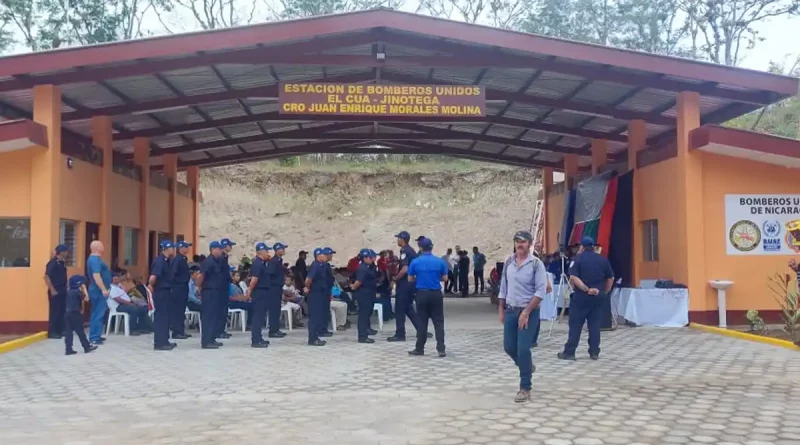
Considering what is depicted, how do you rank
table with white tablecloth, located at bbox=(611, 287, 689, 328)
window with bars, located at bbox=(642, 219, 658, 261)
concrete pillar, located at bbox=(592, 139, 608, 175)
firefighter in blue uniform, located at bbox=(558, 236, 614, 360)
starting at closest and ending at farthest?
firefighter in blue uniform, located at bbox=(558, 236, 614, 360) → table with white tablecloth, located at bbox=(611, 287, 689, 328) → window with bars, located at bbox=(642, 219, 658, 261) → concrete pillar, located at bbox=(592, 139, 608, 175)

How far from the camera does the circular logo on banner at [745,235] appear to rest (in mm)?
13789

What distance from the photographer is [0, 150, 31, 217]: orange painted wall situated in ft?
42.5

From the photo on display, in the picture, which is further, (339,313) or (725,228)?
(339,313)

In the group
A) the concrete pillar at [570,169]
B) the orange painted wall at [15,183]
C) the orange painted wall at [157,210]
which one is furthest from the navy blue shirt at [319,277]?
the concrete pillar at [570,169]

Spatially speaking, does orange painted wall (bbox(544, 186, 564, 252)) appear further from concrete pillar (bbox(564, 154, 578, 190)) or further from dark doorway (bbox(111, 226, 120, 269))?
dark doorway (bbox(111, 226, 120, 269))

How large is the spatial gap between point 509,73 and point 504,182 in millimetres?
25207

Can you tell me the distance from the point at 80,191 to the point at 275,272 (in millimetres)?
4960

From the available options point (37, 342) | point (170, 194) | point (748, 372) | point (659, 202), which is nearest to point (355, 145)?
point (170, 194)

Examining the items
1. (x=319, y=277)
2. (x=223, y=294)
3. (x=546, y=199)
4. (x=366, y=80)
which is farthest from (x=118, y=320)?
(x=546, y=199)

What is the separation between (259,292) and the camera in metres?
11.8

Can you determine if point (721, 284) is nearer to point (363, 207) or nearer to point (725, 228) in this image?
point (725, 228)

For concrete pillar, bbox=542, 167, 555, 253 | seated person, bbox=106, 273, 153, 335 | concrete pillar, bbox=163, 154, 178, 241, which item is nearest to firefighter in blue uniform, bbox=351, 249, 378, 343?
seated person, bbox=106, 273, 153, 335

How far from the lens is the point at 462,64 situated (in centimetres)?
1351

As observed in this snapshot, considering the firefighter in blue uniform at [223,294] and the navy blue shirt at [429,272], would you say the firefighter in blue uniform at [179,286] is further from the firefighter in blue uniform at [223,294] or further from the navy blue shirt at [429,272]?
the navy blue shirt at [429,272]
